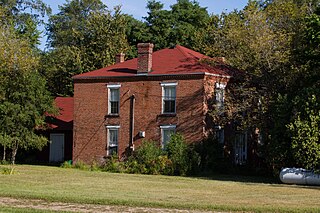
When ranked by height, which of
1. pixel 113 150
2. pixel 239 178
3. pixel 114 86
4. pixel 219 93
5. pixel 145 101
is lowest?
pixel 239 178

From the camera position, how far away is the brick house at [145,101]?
3944 cm

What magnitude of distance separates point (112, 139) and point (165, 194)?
1837cm

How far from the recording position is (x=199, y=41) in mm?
55250

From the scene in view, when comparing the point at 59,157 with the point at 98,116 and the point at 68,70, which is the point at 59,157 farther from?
the point at 68,70

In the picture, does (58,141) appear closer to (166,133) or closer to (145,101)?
(145,101)

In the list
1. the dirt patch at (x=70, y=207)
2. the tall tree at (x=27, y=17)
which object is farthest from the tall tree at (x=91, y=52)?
the dirt patch at (x=70, y=207)

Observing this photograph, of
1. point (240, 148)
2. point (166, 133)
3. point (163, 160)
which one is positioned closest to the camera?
point (163, 160)

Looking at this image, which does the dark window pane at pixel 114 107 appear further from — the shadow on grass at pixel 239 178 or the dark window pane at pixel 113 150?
the shadow on grass at pixel 239 178

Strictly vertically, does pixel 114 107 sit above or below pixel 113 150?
above

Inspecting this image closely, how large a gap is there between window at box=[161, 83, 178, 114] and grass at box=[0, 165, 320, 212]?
8.79 meters

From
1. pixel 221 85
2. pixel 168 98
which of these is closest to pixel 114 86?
pixel 168 98

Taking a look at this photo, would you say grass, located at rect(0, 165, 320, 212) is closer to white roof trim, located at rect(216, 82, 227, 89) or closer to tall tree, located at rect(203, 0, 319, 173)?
tall tree, located at rect(203, 0, 319, 173)

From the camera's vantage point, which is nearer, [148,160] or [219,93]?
[148,160]

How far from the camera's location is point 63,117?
5044cm
